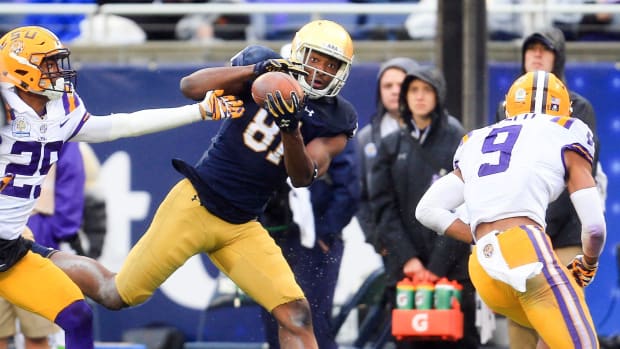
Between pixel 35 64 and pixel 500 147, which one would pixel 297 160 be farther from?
pixel 35 64

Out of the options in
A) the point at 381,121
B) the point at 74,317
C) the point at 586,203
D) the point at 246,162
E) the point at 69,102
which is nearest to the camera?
the point at 586,203

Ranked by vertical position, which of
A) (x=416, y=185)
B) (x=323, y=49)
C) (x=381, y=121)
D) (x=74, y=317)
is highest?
(x=323, y=49)

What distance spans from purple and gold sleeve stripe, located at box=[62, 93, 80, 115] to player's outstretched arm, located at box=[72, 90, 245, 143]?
0.10 m

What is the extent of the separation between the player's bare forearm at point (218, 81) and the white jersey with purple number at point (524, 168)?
3.89 ft

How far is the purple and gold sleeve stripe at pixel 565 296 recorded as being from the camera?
6254mm

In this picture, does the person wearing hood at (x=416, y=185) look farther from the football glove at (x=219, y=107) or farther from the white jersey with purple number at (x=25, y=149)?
the white jersey with purple number at (x=25, y=149)

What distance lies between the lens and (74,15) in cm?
986

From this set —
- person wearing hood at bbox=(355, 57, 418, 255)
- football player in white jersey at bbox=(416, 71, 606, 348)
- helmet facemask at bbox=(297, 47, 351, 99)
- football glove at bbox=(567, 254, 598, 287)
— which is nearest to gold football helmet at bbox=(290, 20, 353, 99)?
helmet facemask at bbox=(297, 47, 351, 99)

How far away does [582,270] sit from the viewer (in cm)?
661

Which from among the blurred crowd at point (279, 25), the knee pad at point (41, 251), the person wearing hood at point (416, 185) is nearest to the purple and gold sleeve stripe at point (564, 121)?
the person wearing hood at point (416, 185)

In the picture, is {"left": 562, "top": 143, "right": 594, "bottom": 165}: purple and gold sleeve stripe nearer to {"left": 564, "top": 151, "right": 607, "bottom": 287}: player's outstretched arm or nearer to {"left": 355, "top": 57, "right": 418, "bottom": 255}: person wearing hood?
{"left": 564, "top": 151, "right": 607, "bottom": 287}: player's outstretched arm

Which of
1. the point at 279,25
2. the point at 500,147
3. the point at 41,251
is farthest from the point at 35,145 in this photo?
the point at 279,25

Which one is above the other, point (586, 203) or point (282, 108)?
point (282, 108)

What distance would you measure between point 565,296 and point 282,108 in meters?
1.51
